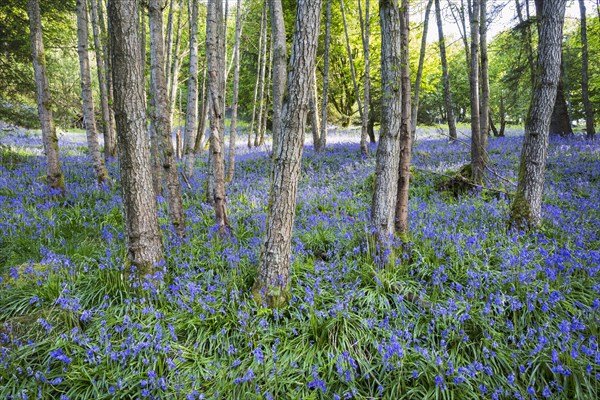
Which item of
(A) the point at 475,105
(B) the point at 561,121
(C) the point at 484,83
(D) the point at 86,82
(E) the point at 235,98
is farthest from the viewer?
(B) the point at 561,121

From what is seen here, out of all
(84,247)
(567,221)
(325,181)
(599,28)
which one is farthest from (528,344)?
(599,28)

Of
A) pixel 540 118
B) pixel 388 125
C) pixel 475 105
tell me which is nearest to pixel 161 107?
pixel 388 125

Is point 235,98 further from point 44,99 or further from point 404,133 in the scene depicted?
point 404,133

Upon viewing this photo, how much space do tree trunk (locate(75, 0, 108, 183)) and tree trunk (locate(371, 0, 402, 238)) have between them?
6847 millimetres

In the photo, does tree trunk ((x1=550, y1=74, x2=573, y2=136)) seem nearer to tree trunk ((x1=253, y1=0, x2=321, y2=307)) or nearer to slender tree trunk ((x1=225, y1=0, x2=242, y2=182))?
slender tree trunk ((x1=225, y1=0, x2=242, y2=182))

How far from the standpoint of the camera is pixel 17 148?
13.6 metres

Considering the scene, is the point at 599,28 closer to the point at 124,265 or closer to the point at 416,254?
the point at 416,254

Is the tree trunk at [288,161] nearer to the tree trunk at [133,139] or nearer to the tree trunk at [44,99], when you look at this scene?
the tree trunk at [133,139]

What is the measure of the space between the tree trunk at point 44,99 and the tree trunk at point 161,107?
3744 mm

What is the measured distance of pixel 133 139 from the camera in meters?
3.89

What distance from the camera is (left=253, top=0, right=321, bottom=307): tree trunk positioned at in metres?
3.33

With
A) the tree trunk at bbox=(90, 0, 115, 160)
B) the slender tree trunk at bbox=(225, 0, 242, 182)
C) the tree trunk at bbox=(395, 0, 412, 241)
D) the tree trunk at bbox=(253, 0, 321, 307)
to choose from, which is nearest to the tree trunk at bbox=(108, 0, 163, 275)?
the tree trunk at bbox=(253, 0, 321, 307)

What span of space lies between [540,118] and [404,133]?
2.46 m

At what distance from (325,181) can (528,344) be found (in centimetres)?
701
